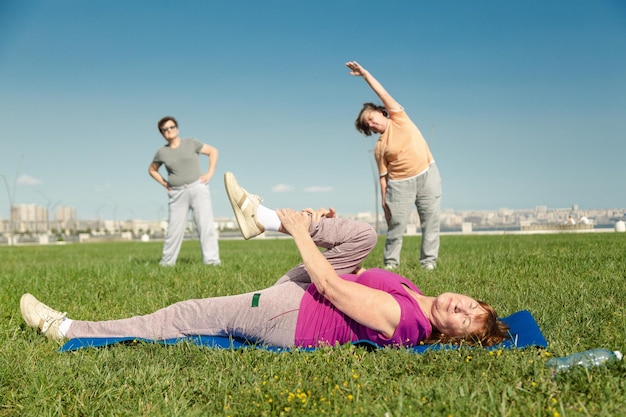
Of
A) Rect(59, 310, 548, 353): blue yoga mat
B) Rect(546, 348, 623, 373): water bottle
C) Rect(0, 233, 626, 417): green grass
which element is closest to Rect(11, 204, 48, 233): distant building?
Rect(59, 310, 548, 353): blue yoga mat

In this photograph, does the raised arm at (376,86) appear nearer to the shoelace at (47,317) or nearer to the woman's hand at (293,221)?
the woman's hand at (293,221)

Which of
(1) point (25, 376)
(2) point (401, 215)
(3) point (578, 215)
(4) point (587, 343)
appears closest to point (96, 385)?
(1) point (25, 376)

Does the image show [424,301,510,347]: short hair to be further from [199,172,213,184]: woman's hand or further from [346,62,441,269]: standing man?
[199,172,213,184]: woman's hand

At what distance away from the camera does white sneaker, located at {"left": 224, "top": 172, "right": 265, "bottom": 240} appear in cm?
383

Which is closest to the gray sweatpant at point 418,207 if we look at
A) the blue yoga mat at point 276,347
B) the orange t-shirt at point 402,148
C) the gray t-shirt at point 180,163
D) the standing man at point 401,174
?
the standing man at point 401,174

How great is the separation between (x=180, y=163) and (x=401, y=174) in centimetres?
358

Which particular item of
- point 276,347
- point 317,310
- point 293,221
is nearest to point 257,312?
point 276,347

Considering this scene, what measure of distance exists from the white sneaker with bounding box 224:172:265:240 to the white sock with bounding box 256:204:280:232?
30 mm

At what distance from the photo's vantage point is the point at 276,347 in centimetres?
351

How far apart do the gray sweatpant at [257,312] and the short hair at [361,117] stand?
11.3 ft

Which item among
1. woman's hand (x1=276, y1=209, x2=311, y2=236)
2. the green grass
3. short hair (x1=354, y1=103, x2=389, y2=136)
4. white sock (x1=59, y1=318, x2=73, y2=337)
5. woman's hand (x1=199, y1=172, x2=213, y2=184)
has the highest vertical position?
short hair (x1=354, y1=103, x2=389, y2=136)

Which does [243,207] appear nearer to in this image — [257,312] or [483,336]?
[257,312]

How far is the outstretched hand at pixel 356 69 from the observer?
6.43 metres

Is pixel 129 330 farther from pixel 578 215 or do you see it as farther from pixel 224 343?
pixel 578 215
